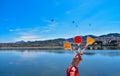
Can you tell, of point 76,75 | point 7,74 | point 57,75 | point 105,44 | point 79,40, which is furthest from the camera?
point 105,44

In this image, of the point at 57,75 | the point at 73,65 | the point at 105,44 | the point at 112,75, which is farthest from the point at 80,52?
the point at 105,44

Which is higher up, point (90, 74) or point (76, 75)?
point (76, 75)

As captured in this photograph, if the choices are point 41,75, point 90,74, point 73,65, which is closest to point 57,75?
point 41,75

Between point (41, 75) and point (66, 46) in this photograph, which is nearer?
point (66, 46)

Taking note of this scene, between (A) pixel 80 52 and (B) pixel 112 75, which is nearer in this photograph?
(A) pixel 80 52

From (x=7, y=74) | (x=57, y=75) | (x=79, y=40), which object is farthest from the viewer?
(x=7, y=74)

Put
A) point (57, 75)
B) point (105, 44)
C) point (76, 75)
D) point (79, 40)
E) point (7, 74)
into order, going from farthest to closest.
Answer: point (105, 44), point (7, 74), point (57, 75), point (76, 75), point (79, 40)

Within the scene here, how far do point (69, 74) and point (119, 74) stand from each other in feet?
69.6

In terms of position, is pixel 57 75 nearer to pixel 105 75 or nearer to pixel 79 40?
pixel 105 75

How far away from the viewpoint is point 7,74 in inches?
884

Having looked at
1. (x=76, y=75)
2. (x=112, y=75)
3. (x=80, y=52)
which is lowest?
(x=112, y=75)

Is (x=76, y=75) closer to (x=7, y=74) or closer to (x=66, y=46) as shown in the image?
(x=66, y=46)

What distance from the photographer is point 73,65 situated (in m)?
2.29

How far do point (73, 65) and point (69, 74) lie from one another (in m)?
0.09
